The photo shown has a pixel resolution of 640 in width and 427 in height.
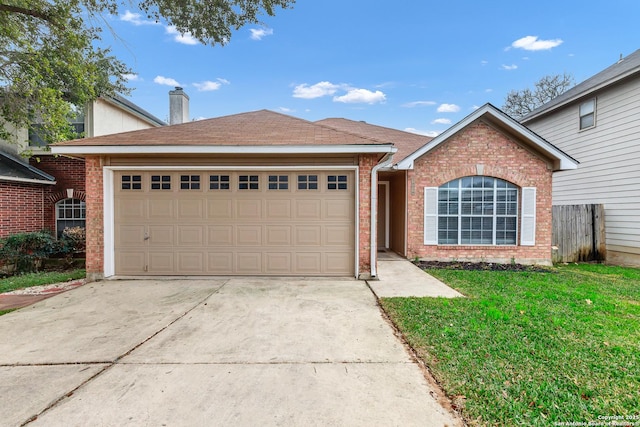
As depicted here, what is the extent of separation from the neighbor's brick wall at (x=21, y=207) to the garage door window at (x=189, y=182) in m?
6.56

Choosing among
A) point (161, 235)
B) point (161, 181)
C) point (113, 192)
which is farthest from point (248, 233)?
point (113, 192)

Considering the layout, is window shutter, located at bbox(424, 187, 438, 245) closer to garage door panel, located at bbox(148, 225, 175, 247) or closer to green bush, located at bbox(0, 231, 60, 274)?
garage door panel, located at bbox(148, 225, 175, 247)

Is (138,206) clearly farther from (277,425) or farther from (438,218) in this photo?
(438,218)

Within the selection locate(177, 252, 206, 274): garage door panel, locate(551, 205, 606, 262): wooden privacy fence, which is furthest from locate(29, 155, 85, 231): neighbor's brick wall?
locate(551, 205, 606, 262): wooden privacy fence

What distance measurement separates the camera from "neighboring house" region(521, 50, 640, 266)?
30.1ft

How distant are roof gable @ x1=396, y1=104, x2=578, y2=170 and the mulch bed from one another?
2.91 meters

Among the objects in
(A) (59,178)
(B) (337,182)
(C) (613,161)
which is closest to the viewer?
(B) (337,182)

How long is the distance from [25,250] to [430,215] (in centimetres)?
1208

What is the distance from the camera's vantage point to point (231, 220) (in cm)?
718

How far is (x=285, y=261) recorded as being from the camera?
23.6 ft

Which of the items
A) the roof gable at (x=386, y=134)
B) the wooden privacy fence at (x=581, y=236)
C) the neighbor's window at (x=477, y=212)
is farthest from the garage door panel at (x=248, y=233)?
the wooden privacy fence at (x=581, y=236)

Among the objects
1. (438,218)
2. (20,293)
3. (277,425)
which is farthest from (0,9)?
(438,218)

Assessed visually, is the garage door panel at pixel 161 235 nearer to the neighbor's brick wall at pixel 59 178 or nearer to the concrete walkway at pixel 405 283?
the concrete walkway at pixel 405 283

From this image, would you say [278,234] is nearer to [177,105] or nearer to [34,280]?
[34,280]
